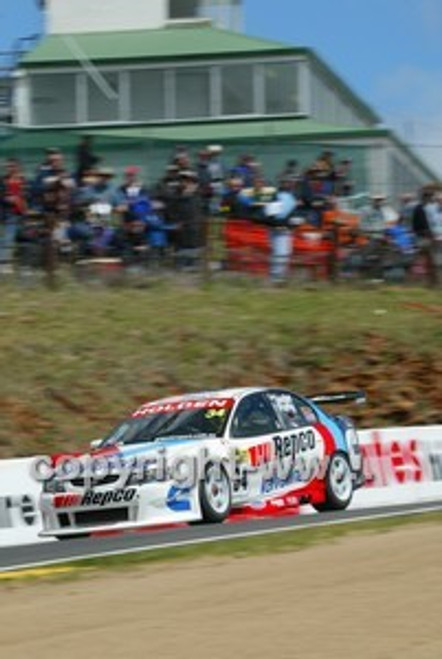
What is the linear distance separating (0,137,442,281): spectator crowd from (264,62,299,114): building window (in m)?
14.2

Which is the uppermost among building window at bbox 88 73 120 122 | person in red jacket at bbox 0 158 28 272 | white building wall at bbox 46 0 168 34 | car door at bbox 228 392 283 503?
white building wall at bbox 46 0 168 34

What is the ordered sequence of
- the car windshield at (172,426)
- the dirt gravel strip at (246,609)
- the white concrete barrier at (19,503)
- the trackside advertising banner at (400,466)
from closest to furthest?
the dirt gravel strip at (246,609) < the white concrete barrier at (19,503) < the car windshield at (172,426) < the trackside advertising banner at (400,466)

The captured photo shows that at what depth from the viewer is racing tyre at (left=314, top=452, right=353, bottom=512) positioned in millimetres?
16125

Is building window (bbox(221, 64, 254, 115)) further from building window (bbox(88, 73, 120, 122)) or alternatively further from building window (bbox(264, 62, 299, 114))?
building window (bbox(88, 73, 120, 122))

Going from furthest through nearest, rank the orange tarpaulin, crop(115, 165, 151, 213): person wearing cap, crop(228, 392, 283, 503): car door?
the orange tarpaulin < crop(115, 165, 151, 213): person wearing cap < crop(228, 392, 283, 503): car door

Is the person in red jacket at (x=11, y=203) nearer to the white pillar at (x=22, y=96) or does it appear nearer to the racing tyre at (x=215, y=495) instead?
the racing tyre at (x=215, y=495)

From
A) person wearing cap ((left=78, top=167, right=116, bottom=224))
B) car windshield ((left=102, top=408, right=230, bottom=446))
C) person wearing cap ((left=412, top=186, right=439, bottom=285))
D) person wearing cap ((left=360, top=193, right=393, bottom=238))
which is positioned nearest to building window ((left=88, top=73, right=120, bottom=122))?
person wearing cap ((left=360, top=193, right=393, bottom=238))

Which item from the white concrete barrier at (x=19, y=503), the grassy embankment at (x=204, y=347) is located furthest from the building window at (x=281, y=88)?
the white concrete barrier at (x=19, y=503)

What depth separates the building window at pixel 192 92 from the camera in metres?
38.7

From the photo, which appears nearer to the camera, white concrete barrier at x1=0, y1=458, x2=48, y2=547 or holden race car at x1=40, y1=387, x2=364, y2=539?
holden race car at x1=40, y1=387, x2=364, y2=539

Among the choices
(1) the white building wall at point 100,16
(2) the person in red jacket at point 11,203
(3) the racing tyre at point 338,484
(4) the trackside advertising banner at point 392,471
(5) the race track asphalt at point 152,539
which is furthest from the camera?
(1) the white building wall at point 100,16

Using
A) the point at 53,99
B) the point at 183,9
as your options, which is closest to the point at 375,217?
the point at 53,99

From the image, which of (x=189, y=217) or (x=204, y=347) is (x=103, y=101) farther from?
(x=189, y=217)

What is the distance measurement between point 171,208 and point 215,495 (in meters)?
8.15
